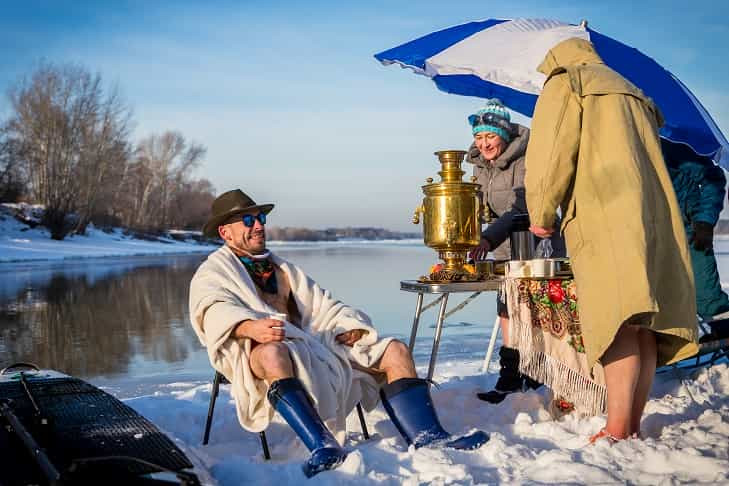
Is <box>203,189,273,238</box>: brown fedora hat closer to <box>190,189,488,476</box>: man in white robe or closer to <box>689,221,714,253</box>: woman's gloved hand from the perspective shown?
<box>190,189,488,476</box>: man in white robe

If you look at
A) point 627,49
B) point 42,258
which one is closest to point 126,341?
point 627,49

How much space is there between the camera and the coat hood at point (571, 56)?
3.38m

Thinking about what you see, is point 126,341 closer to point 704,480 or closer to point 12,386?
point 12,386

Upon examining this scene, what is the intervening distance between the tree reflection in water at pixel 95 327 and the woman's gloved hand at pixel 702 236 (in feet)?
14.6

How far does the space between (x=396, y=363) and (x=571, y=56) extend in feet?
5.48

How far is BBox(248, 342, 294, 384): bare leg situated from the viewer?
327cm

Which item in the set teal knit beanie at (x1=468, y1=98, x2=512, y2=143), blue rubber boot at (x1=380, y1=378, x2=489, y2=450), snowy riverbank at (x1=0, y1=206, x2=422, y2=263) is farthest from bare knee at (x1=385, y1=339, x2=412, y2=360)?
snowy riverbank at (x1=0, y1=206, x2=422, y2=263)

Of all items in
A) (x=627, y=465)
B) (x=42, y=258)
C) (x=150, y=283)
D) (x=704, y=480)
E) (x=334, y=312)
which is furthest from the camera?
(x=42, y=258)

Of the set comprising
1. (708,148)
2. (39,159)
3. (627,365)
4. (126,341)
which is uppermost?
(39,159)

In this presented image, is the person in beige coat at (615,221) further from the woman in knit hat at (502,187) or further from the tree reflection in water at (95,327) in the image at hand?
the tree reflection in water at (95,327)

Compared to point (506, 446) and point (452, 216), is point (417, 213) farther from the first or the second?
point (506, 446)

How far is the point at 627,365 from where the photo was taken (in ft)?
10.4

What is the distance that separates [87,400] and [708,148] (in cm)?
417

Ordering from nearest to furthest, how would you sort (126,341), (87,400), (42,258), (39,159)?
(87,400)
(126,341)
(42,258)
(39,159)
